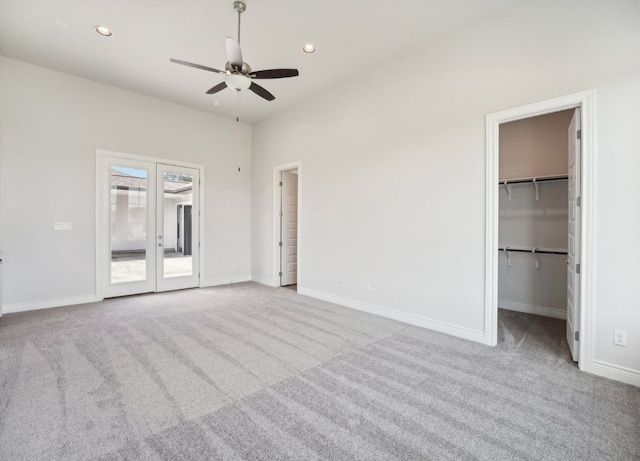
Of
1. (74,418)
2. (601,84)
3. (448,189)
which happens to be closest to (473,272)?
(448,189)

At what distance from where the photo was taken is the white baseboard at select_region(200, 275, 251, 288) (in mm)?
6204

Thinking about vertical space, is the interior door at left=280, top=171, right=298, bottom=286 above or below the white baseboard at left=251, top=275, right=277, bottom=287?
above

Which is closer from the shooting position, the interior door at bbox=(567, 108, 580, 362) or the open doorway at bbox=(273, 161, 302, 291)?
the interior door at bbox=(567, 108, 580, 362)

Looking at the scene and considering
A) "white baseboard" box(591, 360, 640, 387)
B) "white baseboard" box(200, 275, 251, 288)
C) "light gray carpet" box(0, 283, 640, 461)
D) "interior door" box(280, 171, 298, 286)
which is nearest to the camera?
"light gray carpet" box(0, 283, 640, 461)

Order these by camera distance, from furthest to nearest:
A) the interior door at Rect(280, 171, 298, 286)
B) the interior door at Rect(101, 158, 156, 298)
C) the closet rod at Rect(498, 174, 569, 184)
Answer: the interior door at Rect(280, 171, 298, 286), the interior door at Rect(101, 158, 156, 298), the closet rod at Rect(498, 174, 569, 184)

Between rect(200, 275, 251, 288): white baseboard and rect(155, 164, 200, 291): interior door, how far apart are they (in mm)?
167

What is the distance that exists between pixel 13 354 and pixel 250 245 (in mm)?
4327

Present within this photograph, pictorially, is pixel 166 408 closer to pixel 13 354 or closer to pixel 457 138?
pixel 13 354

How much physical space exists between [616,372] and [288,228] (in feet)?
17.3

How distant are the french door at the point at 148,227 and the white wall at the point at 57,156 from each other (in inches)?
9.2

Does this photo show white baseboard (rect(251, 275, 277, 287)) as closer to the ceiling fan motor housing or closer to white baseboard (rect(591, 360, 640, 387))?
the ceiling fan motor housing

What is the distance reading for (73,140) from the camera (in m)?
4.73

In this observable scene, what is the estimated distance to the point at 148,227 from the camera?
544cm

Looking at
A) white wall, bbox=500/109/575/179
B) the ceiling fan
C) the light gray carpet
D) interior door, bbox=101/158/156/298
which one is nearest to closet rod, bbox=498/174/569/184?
white wall, bbox=500/109/575/179
